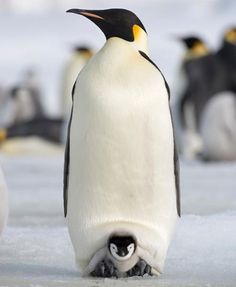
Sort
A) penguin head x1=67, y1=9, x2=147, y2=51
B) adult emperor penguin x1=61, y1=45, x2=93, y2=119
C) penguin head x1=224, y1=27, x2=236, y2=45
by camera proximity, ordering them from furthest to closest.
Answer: adult emperor penguin x1=61, y1=45, x2=93, y2=119 < penguin head x1=224, y1=27, x2=236, y2=45 < penguin head x1=67, y1=9, x2=147, y2=51

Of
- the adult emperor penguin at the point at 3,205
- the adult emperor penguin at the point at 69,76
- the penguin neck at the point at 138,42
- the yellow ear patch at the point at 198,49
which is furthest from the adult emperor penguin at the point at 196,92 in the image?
the penguin neck at the point at 138,42

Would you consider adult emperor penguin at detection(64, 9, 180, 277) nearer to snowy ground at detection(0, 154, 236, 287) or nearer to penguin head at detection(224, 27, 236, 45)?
snowy ground at detection(0, 154, 236, 287)

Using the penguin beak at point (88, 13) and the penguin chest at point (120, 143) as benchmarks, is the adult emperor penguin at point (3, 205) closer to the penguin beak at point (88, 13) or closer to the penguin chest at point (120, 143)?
the penguin chest at point (120, 143)

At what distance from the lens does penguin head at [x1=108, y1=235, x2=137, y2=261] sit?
10.8 ft

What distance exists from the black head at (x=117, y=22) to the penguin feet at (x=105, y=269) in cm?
75

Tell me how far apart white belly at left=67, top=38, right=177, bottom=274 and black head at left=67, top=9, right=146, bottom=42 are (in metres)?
0.14

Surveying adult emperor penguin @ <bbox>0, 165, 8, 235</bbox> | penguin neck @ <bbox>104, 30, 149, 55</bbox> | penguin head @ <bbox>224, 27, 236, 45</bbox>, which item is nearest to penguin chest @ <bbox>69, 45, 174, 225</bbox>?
penguin neck @ <bbox>104, 30, 149, 55</bbox>

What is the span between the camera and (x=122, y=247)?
10.8ft

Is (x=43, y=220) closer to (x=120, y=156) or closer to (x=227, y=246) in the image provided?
(x=227, y=246)

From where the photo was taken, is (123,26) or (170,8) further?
(170,8)

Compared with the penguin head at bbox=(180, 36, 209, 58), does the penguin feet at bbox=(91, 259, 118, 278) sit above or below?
below

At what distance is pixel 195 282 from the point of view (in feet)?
10.5

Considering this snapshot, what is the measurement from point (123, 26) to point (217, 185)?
3.78 m

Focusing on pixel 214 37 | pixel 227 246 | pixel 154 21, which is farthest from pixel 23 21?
pixel 227 246
